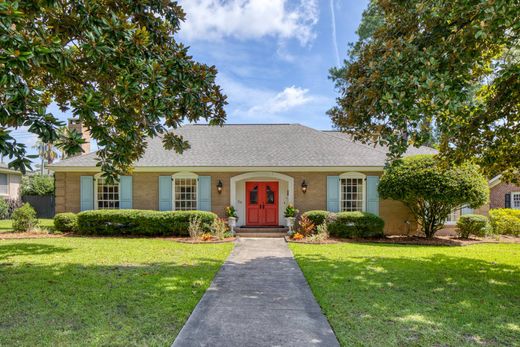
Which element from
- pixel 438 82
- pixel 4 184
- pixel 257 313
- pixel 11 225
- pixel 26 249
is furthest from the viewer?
pixel 4 184

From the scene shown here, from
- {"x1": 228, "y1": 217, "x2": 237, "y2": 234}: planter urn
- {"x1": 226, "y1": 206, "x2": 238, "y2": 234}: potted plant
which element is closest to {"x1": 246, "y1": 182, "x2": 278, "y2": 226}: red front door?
{"x1": 226, "y1": 206, "x2": 238, "y2": 234}: potted plant

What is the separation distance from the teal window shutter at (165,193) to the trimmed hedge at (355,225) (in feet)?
24.7

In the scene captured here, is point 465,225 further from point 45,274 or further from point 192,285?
point 45,274

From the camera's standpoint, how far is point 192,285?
21.0 ft

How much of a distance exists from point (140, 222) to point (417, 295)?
11.1 meters

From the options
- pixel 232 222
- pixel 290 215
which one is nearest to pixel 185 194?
pixel 232 222

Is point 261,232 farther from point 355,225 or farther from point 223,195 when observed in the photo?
point 355,225

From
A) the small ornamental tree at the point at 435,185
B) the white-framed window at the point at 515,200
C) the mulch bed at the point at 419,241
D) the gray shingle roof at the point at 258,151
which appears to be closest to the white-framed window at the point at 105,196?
the gray shingle roof at the point at 258,151

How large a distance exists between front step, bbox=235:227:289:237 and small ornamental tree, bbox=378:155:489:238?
4703mm

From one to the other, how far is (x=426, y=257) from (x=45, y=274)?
10.3 meters

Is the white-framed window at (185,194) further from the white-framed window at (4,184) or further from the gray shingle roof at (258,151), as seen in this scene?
the white-framed window at (4,184)

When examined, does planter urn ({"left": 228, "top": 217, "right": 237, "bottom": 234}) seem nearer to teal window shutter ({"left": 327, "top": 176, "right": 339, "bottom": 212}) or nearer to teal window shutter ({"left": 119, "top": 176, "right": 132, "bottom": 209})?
teal window shutter ({"left": 327, "top": 176, "right": 339, "bottom": 212})

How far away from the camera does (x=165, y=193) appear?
1508cm

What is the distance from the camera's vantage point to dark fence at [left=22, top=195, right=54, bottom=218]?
77.8 feet
